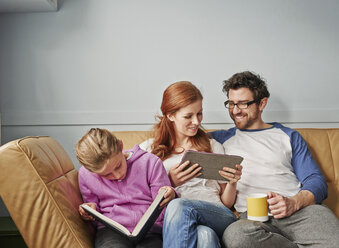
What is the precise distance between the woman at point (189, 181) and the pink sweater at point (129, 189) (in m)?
0.14

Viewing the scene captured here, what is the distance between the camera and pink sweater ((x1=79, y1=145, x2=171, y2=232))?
5.53ft

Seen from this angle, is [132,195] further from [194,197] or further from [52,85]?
[52,85]

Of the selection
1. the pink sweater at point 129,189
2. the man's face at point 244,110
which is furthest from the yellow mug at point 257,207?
the man's face at point 244,110

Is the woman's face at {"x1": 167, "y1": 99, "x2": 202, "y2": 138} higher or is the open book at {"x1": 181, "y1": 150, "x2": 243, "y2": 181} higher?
the woman's face at {"x1": 167, "y1": 99, "x2": 202, "y2": 138}

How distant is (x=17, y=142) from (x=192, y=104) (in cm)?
90

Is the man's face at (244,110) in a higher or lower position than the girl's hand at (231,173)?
higher

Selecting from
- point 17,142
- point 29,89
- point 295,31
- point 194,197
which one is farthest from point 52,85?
point 295,31

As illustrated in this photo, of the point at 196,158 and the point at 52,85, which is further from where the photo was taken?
the point at 52,85

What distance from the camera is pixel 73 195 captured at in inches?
67.0

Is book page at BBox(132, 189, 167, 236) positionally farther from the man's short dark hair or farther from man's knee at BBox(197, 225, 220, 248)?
the man's short dark hair

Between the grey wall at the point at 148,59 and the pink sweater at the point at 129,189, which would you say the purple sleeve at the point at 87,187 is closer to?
the pink sweater at the point at 129,189

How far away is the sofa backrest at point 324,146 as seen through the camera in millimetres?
2232

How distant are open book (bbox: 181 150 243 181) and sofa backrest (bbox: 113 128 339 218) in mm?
564

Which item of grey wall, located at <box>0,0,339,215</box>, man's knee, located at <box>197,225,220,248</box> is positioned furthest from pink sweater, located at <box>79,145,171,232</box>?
grey wall, located at <box>0,0,339,215</box>
